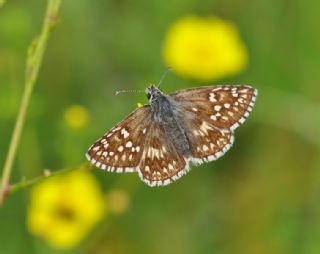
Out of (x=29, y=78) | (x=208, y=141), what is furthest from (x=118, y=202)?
(x=29, y=78)

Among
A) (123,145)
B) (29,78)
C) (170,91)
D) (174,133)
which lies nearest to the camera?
(29,78)

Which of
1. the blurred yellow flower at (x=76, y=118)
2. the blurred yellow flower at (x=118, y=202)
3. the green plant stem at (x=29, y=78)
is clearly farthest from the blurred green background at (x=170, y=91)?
the green plant stem at (x=29, y=78)

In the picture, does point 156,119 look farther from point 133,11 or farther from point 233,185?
point 133,11

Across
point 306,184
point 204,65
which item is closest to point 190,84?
point 204,65

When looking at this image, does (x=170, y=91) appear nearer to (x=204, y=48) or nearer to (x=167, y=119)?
(x=204, y=48)

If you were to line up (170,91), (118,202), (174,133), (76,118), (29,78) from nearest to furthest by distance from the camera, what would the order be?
(29,78) → (174,133) → (76,118) → (118,202) → (170,91)

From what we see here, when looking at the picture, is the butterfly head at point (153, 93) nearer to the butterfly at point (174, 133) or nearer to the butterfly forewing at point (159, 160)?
the butterfly at point (174, 133)

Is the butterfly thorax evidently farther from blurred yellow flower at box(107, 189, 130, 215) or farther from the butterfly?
blurred yellow flower at box(107, 189, 130, 215)
